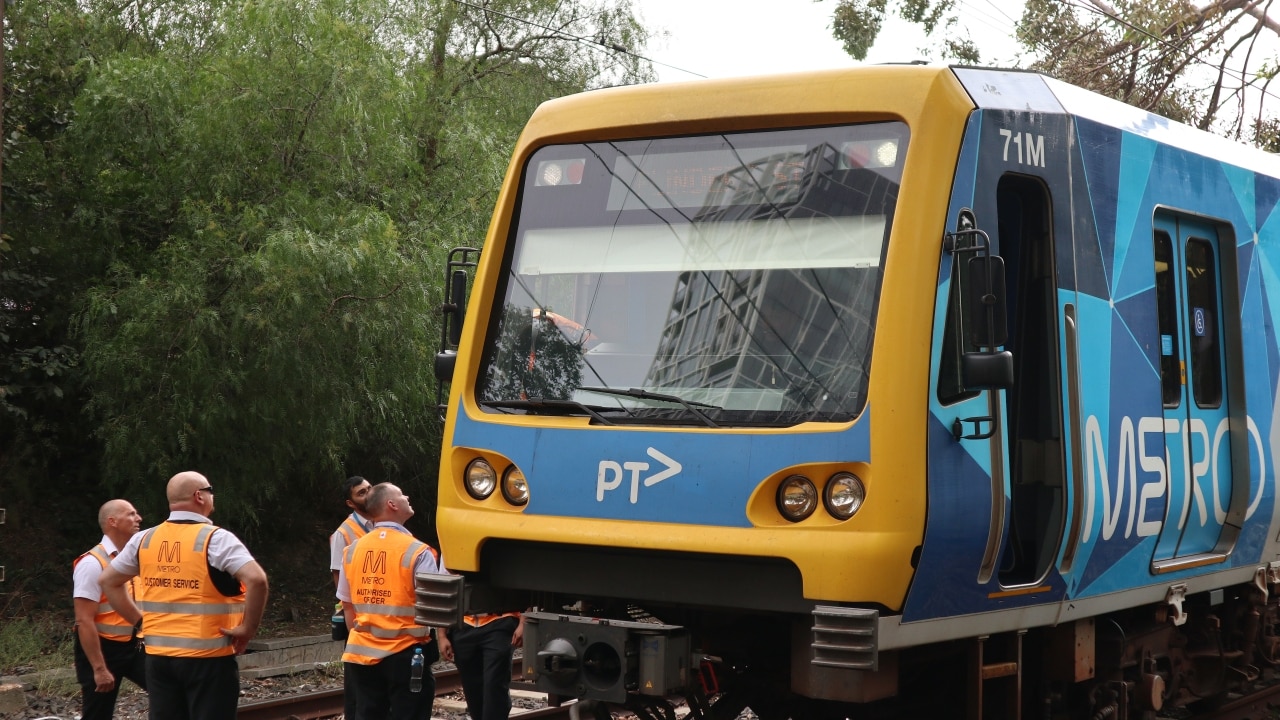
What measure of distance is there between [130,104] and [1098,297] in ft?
35.4

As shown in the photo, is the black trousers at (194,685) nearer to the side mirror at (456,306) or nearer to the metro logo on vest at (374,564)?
the metro logo on vest at (374,564)

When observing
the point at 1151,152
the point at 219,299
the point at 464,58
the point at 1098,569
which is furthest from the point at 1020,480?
the point at 464,58

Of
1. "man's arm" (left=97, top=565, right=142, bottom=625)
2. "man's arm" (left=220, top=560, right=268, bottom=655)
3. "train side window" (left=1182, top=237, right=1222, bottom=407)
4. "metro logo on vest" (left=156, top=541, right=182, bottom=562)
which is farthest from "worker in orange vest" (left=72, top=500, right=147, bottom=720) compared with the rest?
"train side window" (left=1182, top=237, right=1222, bottom=407)

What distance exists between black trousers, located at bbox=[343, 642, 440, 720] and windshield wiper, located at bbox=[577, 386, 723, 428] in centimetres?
208

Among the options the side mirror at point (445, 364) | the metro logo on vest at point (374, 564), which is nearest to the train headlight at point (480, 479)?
the side mirror at point (445, 364)

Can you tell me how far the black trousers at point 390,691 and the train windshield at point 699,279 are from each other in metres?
1.71

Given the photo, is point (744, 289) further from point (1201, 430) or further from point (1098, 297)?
point (1201, 430)

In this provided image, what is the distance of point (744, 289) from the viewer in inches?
230

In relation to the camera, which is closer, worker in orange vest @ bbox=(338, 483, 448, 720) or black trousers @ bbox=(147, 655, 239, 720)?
black trousers @ bbox=(147, 655, 239, 720)

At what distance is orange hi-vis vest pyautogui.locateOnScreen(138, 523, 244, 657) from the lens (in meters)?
6.69

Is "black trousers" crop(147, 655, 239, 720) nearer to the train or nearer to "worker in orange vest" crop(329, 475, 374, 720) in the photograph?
"worker in orange vest" crop(329, 475, 374, 720)

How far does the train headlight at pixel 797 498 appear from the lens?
5.43 meters

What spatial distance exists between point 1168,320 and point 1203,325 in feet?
1.75

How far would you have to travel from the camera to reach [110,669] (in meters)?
8.02
